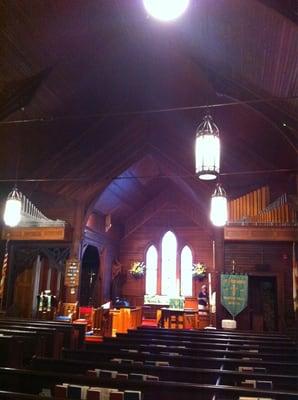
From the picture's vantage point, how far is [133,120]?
11969 millimetres

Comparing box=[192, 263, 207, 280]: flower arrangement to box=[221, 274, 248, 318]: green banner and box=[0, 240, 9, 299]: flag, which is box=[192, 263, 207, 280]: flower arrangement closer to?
box=[221, 274, 248, 318]: green banner

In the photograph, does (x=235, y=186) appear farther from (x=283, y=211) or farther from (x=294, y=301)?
(x=294, y=301)

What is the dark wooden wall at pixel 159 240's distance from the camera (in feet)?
52.6

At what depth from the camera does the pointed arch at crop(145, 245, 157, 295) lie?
16.4m

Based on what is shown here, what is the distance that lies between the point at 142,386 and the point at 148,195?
45.0 ft

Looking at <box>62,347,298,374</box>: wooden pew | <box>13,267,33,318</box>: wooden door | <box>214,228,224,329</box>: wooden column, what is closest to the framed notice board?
<box>13,267,33,318</box>: wooden door

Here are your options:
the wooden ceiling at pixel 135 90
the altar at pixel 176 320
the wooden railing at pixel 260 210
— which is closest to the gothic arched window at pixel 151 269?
the wooden ceiling at pixel 135 90

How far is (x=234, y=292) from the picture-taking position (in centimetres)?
1005

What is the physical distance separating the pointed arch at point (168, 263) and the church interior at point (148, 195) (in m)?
0.06

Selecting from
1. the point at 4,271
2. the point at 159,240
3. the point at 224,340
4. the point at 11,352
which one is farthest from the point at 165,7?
the point at 159,240

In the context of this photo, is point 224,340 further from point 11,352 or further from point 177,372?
point 11,352

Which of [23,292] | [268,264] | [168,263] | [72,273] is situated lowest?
[23,292]

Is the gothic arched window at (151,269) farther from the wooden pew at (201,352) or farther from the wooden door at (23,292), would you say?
the wooden pew at (201,352)

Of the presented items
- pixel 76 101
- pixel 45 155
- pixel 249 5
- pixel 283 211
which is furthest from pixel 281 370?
pixel 45 155
